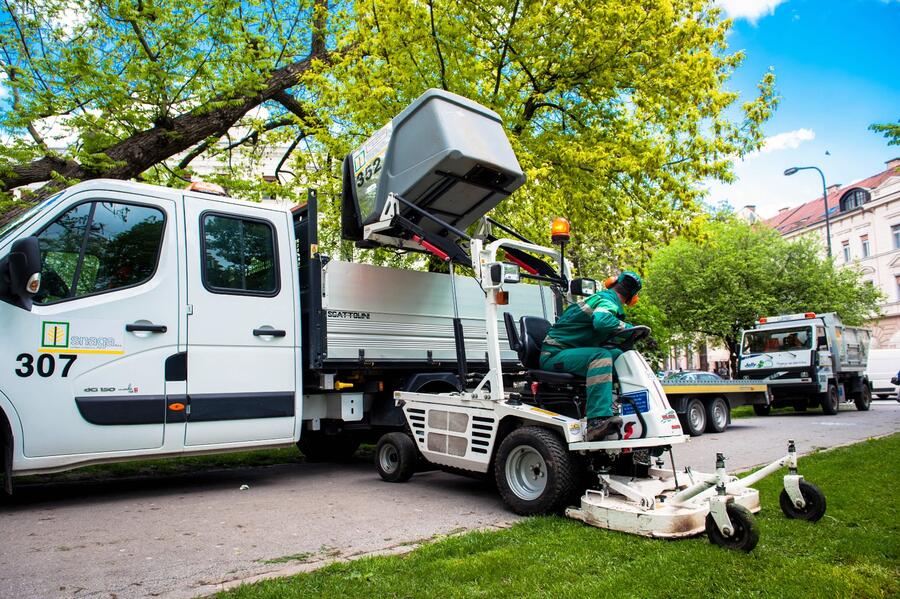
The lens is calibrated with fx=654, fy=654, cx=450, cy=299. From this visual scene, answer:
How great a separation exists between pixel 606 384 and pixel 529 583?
1996 mm

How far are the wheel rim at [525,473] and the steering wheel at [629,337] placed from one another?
46.1 inches

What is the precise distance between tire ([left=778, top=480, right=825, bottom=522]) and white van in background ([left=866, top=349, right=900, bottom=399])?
26.4m

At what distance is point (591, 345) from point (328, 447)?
4.87 meters

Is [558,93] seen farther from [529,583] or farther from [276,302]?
[529,583]

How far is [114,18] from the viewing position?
10938mm

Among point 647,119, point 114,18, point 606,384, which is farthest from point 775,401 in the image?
point 114,18

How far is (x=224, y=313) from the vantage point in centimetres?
649

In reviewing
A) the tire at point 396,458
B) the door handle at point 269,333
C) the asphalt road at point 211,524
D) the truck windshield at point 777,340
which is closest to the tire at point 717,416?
the asphalt road at point 211,524

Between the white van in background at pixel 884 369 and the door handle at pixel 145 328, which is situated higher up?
the door handle at pixel 145 328

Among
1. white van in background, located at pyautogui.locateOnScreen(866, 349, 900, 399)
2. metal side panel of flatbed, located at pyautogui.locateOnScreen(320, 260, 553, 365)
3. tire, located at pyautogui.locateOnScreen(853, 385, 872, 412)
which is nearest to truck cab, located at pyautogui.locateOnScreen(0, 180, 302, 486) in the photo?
metal side panel of flatbed, located at pyautogui.locateOnScreen(320, 260, 553, 365)

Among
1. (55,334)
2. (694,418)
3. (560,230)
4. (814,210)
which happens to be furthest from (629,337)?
(814,210)

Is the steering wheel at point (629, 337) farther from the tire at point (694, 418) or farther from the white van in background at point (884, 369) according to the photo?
the white van in background at point (884, 369)

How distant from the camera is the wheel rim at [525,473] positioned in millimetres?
5438

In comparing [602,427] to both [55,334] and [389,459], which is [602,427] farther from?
[55,334]
